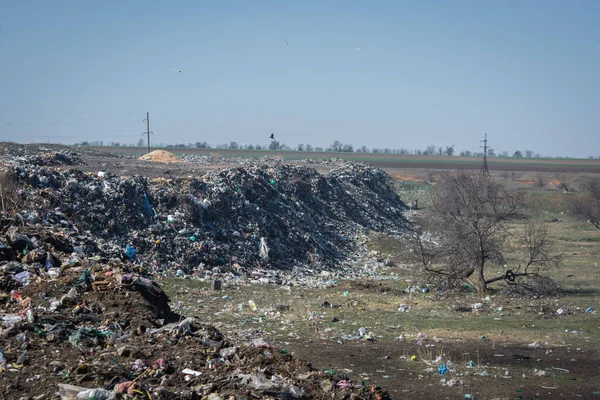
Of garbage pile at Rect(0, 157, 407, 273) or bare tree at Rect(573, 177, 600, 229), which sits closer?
garbage pile at Rect(0, 157, 407, 273)

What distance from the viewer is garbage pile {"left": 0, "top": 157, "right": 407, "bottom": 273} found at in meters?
14.5

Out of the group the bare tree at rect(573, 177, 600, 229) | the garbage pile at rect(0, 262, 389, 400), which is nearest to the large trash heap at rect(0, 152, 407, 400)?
the garbage pile at rect(0, 262, 389, 400)

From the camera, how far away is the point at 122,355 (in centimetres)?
645

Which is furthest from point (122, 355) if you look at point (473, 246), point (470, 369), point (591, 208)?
point (591, 208)

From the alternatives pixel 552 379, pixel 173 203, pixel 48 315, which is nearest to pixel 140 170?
pixel 173 203

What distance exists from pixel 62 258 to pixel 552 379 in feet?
26.2

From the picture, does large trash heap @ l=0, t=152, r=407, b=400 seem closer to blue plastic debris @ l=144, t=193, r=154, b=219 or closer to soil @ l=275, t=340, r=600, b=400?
blue plastic debris @ l=144, t=193, r=154, b=219

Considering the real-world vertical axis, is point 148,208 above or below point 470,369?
above

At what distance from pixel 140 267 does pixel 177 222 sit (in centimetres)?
676

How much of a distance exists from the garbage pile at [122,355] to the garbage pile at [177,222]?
8.79 feet

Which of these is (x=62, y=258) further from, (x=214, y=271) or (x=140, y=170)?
(x=140, y=170)

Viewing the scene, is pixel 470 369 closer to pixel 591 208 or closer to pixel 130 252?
pixel 130 252

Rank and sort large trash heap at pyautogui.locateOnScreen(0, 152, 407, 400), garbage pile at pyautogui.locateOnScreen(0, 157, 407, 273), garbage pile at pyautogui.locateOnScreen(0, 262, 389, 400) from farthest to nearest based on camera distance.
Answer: garbage pile at pyautogui.locateOnScreen(0, 157, 407, 273) < large trash heap at pyautogui.locateOnScreen(0, 152, 407, 400) < garbage pile at pyautogui.locateOnScreen(0, 262, 389, 400)

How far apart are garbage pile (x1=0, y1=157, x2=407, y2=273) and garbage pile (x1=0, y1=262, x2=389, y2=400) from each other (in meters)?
2.68
